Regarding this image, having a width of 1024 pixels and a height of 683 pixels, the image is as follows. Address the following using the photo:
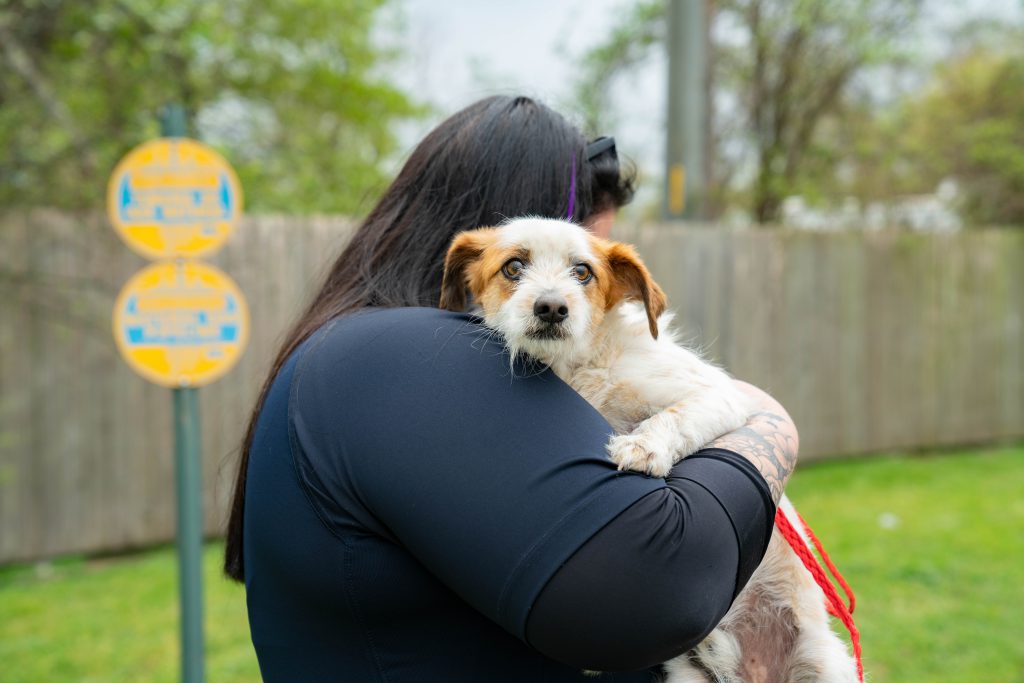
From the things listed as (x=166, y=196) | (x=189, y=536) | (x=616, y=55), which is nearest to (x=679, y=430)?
(x=189, y=536)

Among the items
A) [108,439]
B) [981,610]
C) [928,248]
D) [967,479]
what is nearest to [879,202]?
[928,248]

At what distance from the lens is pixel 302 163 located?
8469mm

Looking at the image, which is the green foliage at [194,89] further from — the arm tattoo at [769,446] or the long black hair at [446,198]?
the arm tattoo at [769,446]

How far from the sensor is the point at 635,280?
6.75 ft

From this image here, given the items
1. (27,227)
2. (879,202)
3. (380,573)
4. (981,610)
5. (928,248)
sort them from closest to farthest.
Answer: (380,573), (981,610), (27,227), (928,248), (879,202)

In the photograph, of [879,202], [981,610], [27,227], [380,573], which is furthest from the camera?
[879,202]

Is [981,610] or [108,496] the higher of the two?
[108,496]

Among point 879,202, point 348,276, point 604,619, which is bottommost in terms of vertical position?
point 604,619

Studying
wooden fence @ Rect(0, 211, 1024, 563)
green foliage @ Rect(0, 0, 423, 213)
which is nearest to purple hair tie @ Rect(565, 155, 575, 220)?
wooden fence @ Rect(0, 211, 1024, 563)

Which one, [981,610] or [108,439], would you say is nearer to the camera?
[981,610]

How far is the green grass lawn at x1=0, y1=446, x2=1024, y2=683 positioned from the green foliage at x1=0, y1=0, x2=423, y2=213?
2670 mm

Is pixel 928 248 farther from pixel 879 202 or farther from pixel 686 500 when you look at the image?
pixel 686 500

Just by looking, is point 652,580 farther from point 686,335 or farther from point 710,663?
point 686,335

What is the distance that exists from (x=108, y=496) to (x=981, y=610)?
5942 millimetres
